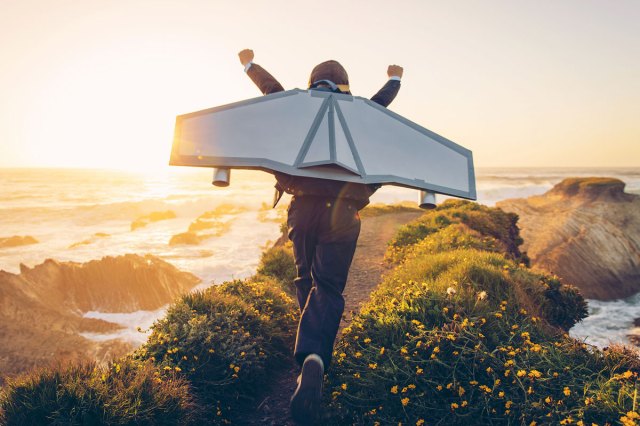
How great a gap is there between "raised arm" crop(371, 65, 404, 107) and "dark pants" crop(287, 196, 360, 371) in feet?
3.96

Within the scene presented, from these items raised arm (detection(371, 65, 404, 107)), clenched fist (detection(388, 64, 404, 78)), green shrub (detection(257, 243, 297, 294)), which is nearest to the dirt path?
green shrub (detection(257, 243, 297, 294))

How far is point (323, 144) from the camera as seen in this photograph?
10.1ft

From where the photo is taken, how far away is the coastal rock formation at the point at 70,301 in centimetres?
750

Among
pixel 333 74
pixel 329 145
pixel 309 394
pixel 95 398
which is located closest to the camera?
pixel 95 398

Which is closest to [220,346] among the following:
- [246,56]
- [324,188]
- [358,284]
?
[324,188]

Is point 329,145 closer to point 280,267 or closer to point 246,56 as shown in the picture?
point 246,56

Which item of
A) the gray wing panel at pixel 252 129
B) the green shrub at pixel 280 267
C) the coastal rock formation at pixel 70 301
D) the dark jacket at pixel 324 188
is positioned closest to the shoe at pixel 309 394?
the dark jacket at pixel 324 188

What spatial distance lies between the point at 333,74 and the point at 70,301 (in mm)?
10491

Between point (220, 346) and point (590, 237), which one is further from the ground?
point (590, 237)

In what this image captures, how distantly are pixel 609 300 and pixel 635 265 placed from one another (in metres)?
3.12

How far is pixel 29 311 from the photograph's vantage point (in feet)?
28.4

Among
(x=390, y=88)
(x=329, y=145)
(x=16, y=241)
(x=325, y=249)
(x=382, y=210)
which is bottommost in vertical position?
(x=16, y=241)

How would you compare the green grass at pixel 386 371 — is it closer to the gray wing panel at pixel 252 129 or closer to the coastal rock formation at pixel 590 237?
the gray wing panel at pixel 252 129

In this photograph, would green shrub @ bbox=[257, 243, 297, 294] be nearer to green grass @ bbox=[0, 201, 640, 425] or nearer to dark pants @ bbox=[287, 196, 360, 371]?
green grass @ bbox=[0, 201, 640, 425]
